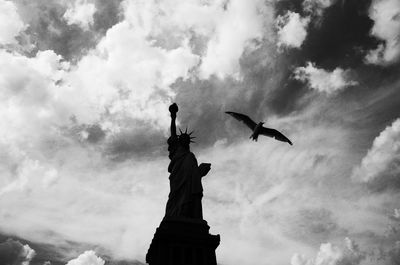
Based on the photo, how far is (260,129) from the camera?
20.0 m

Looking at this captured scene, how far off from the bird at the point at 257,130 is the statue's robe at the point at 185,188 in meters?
3.32

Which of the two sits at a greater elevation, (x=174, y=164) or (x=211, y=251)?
(x=174, y=164)

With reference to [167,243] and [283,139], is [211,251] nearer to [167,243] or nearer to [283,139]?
[167,243]

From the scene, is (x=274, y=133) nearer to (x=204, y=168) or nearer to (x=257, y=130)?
(x=257, y=130)

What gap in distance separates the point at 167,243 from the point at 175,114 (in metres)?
7.08

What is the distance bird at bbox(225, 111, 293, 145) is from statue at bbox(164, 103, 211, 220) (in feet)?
9.14

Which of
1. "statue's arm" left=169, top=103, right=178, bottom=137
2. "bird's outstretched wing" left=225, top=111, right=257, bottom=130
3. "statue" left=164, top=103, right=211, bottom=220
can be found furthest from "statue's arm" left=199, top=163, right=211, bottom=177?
"bird's outstretched wing" left=225, top=111, right=257, bottom=130

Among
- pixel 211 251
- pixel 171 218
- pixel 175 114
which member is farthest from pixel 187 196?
pixel 175 114

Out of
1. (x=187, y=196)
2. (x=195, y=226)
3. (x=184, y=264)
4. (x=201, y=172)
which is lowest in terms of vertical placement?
(x=184, y=264)

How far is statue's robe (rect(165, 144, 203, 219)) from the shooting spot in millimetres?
17062

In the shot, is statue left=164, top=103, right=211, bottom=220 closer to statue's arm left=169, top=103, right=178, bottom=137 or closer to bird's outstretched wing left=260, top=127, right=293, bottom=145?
statue's arm left=169, top=103, right=178, bottom=137

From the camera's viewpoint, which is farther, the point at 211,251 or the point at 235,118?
the point at 235,118

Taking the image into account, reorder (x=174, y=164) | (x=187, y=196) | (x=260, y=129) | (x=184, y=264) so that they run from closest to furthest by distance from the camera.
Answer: (x=184, y=264) → (x=187, y=196) → (x=174, y=164) → (x=260, y=129)

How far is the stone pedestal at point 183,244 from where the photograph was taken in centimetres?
1512
